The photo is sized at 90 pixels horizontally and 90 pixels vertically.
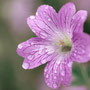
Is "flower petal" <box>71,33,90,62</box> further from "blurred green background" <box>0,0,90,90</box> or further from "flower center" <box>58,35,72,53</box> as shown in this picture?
"blurred green background" <box>0,0,90,90</box>

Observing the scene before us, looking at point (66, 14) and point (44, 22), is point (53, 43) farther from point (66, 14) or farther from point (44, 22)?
point (66, 14)

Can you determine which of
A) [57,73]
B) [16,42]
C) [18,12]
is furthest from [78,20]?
[18,12]

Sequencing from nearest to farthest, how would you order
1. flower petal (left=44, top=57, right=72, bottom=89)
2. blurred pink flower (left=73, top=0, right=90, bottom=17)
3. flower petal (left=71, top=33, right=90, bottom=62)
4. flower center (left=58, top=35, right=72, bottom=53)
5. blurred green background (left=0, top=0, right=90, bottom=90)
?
1. flower petal (left=71, top=33, right=90, bottom=62)
2. flower petal (left=44, top=57, right=72, bottom=89)
3. flower center (left=58, top=35, right=72, bottom=53)
4. blurred green background (left=0, top=0, right=90, bottom=90)
5. blurred pink flower (left=73, top=0, right=90, bottom=17)

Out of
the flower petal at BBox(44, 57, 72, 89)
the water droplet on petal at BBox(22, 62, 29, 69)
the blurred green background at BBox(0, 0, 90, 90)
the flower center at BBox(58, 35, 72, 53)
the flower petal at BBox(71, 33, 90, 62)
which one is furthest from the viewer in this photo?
the blurred green background at BBox(0, 0, 90, 90)

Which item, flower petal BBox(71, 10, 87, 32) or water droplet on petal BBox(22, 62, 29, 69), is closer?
flower petal BBox(71, 10, 87, 32)

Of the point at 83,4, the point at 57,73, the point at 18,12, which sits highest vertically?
the point at 57,73

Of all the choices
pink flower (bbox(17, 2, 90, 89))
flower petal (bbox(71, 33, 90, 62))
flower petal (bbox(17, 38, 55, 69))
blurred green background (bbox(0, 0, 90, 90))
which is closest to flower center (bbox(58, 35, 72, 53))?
pink flower (bbox(17, 2, 90, 89))

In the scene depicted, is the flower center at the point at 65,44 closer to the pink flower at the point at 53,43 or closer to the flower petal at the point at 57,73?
the pink flower at the point at 53,43
